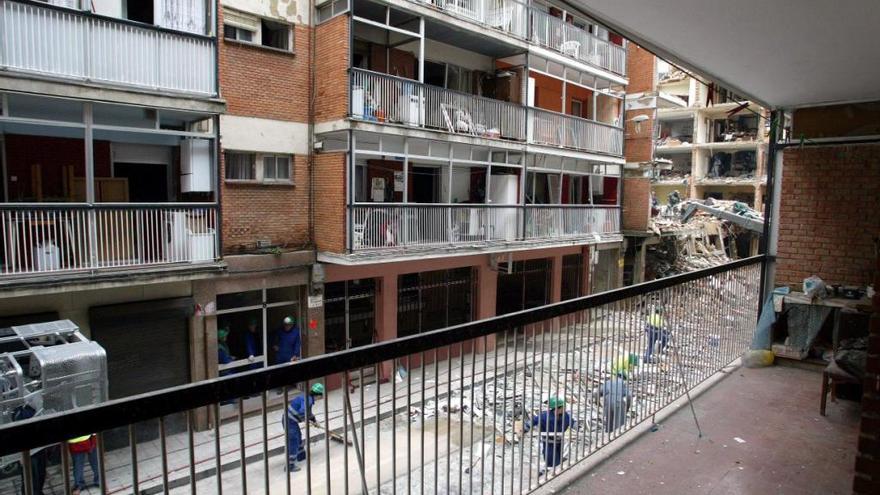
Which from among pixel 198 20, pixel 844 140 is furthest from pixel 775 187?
pixel 198 20

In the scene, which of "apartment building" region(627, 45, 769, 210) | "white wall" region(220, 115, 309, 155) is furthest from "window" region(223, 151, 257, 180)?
"apartment building" region(627, 45, 769, 210)

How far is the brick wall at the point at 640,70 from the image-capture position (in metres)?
22.1

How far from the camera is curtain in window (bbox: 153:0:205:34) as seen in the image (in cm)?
1030

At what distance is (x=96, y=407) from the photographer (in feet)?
4.88

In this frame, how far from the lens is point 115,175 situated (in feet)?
36.2

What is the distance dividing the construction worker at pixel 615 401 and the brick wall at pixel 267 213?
9.61 m

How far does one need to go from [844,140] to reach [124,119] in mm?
11705

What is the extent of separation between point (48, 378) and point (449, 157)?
1019 centimetres

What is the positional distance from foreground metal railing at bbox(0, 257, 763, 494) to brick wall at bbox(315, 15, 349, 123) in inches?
277

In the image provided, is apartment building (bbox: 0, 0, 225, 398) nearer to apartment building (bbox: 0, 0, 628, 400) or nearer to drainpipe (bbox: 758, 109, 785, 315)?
apartment building (bbox: 0, 0, 628, 400)

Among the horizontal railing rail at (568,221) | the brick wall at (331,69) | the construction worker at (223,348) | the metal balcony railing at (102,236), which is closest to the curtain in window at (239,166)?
the metal balcony railing at (102,236)

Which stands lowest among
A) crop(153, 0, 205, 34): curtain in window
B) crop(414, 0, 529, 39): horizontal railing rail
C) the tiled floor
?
the tiled floor

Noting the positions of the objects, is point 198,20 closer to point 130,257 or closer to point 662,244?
point 130,257

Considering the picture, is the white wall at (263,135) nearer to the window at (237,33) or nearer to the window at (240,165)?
the window at (240,165)
